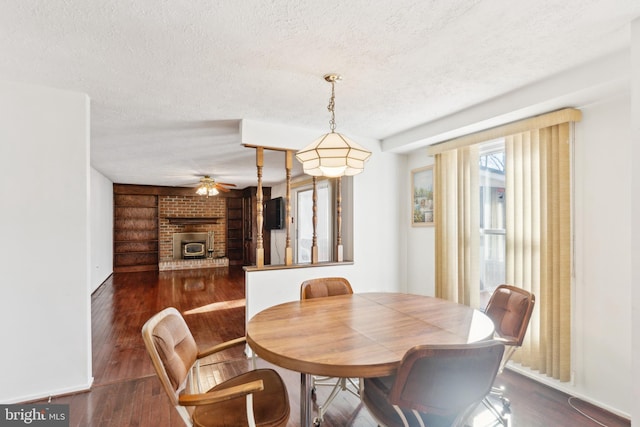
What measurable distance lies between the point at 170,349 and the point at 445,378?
3.85 feet

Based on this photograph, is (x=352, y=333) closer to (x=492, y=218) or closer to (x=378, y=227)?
(x=492, y=218)

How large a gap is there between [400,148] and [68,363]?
3.69 meters

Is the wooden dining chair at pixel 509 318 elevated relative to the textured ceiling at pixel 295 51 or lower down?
lower down

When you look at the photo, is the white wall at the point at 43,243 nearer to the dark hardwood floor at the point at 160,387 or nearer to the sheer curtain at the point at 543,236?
the dark hardwood floor at the point at 160,387

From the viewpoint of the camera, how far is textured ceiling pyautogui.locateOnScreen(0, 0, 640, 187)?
1522 mm

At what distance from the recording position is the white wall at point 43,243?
2.26m

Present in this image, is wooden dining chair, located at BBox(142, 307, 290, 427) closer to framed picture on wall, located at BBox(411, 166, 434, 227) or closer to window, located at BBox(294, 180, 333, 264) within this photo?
framed picture on wall, located at BBox(411, 166, 434, 227)

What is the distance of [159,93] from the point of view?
251cm

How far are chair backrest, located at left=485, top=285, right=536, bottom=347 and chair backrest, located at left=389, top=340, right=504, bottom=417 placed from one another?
0.81m

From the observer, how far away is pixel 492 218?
10.3ft

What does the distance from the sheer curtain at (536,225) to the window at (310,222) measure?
2218 mm

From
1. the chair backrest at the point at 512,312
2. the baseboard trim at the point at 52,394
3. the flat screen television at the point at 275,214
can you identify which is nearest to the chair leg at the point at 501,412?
the chair backrest at the point at 512,312

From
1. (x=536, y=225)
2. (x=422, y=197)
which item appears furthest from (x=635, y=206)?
(x=422, y=197)

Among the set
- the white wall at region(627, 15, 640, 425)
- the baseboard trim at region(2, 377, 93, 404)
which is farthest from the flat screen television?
the white wall at region(627, 15, 640, 425)
